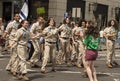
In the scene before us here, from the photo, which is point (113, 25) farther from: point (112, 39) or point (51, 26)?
point (51, 26)

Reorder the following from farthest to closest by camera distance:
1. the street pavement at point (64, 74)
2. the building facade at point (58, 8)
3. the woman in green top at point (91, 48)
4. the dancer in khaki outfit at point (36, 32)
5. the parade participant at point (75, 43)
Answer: the building facade at point (58, 8) < the parade participant at point (75, 43) < the dancer in khaki outfit at point (36, 32) < the street pavement at point (64, 74) < the woman in green top at point (91, 48)

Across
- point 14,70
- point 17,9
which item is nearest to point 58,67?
point 14,70

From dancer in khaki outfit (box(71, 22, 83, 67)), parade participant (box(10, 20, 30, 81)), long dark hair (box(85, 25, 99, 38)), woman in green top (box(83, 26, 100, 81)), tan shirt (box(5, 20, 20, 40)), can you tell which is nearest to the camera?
woman in green top (box(83, 26, 100, 81))

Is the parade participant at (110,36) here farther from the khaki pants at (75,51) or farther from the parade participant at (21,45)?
the parade participant at (21,45)

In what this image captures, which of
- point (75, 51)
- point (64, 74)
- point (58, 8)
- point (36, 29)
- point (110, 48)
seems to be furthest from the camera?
point (58, 8)

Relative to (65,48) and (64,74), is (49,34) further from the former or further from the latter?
(65,48)

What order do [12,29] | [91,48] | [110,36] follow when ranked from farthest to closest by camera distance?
1. [110,36]
2. [12,29]
3. [91,48]

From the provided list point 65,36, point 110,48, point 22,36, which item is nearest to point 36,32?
point 65,36

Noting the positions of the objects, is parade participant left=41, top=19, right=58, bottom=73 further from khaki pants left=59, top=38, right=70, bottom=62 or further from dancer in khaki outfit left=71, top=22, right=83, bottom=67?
khaki pants left=59, top=38, right=70, bottom=62

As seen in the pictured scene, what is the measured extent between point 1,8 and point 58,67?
1898 centimetres

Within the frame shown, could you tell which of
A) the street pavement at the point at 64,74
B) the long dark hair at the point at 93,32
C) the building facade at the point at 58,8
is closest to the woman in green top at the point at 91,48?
the long dark hair at the point at 93,32

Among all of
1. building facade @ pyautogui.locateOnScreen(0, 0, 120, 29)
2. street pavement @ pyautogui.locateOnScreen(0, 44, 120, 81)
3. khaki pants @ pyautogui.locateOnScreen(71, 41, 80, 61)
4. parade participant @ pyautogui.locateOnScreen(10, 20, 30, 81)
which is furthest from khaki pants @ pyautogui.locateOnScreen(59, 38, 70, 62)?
building facade @ pyautogui.locateOnScreen(0, 0, 120, 29)

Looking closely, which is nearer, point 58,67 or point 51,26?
point 51,26

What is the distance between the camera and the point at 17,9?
108ft
